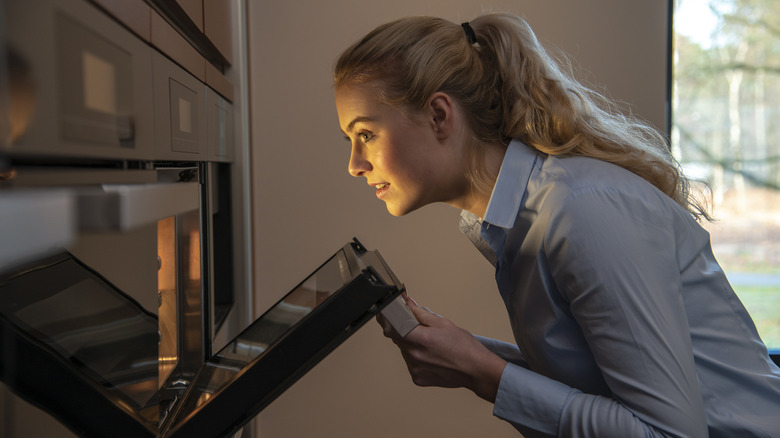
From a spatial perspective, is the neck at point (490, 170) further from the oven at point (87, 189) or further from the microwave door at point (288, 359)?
the microwave door at point (288, 359)

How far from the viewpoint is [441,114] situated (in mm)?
1082

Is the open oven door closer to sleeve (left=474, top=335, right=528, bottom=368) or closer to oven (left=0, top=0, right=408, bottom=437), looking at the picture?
oven (left=0, top=0, right=408, bottom=437)

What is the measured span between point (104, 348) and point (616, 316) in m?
0.61

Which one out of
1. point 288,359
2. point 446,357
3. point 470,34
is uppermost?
point 470,34

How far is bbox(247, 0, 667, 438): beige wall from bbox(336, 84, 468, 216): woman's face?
792 mm

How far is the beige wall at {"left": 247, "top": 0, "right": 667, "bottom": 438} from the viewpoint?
6.13ft

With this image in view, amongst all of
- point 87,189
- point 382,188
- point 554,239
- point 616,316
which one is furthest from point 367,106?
point 87,189

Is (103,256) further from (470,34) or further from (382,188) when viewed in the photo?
(470,34)

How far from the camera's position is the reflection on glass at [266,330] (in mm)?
675

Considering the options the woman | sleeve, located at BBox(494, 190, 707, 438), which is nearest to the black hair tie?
the woman

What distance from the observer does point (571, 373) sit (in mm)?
992

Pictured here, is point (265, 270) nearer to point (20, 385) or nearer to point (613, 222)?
point (613, 222)

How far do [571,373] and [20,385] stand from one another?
0.76 m

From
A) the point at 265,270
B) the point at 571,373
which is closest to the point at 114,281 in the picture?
the point at 571,373
